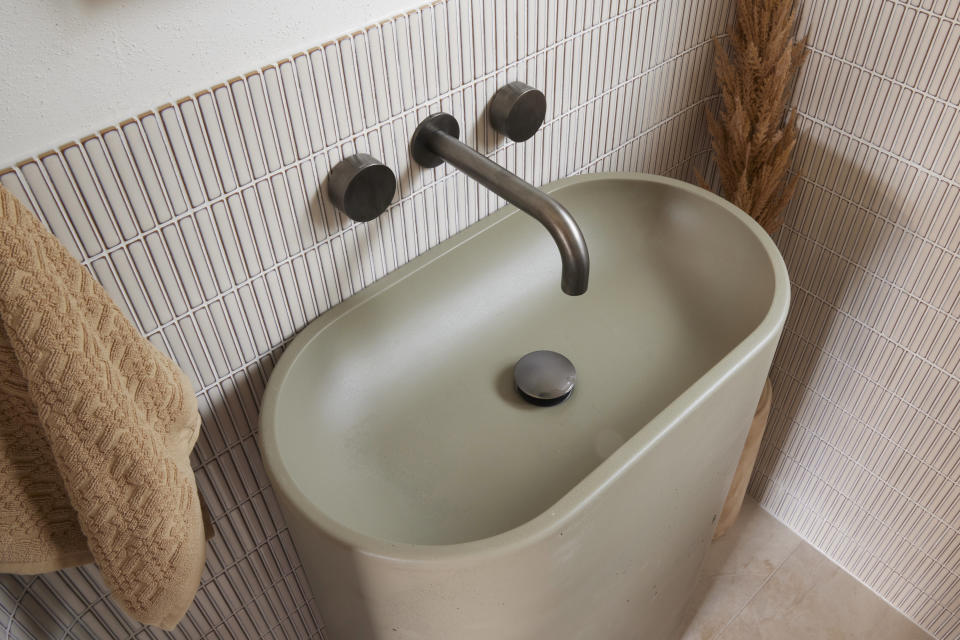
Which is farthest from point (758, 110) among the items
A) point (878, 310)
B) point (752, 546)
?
point (752, 546)

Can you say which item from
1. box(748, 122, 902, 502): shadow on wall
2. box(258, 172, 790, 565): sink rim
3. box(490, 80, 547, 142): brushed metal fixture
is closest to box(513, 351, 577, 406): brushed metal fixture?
box(258, 172, 790, 565): sink rim

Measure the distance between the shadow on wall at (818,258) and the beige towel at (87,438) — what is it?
1.13 meters

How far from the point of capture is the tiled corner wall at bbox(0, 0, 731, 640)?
0.75 m

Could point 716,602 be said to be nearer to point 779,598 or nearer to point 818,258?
point 779,598

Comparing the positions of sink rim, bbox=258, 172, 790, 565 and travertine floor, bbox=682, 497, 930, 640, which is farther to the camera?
travertine floor, bbox=682, 497, 930, 640

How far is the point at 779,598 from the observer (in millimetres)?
1691

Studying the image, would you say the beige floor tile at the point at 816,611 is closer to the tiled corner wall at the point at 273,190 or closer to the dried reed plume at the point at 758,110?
the dried reed plume at the point at 758,110

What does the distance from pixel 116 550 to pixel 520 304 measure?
0.65 m

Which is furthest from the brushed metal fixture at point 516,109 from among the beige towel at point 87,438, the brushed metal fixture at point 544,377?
the beige towel at point 87,438

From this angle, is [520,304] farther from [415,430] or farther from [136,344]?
[136,344]

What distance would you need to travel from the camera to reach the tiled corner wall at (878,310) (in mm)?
1173

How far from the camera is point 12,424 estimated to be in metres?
0.65

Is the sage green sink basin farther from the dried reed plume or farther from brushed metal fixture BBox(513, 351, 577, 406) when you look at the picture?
the dried reed plume

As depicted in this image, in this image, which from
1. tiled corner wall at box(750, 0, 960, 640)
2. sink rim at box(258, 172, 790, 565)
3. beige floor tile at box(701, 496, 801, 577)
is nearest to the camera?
sink rim at box(258, 172, 790, 565)
